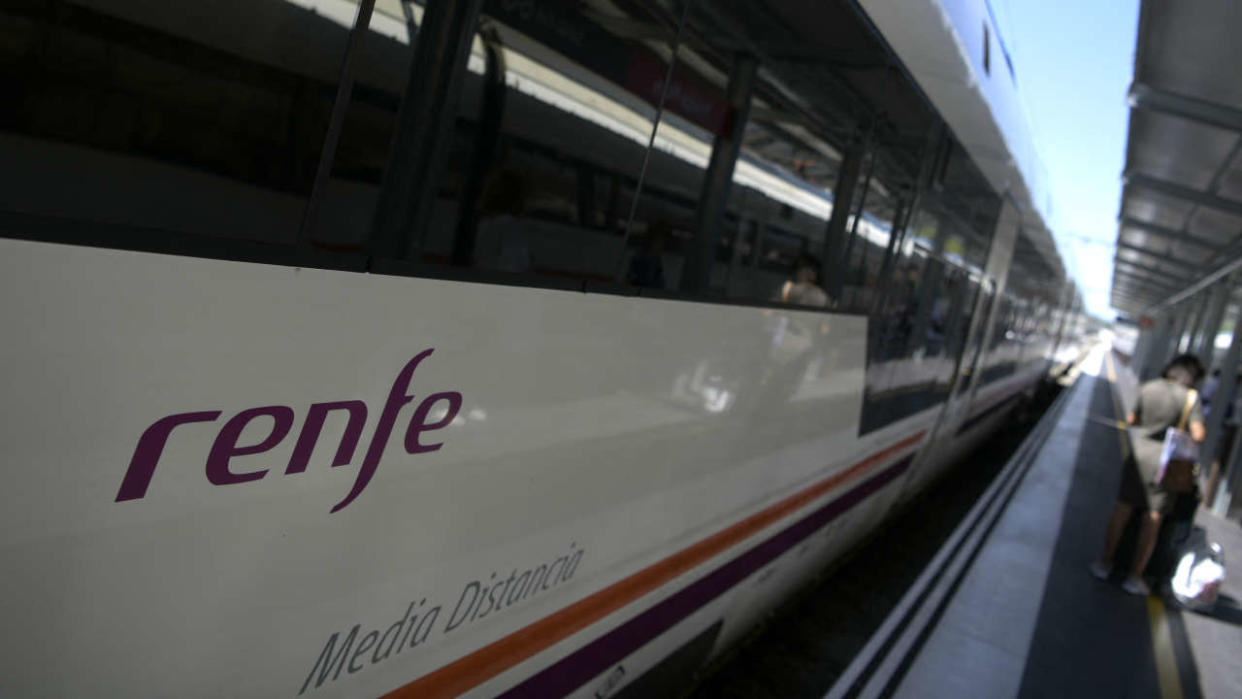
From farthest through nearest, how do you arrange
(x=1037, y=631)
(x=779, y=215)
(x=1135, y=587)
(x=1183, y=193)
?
(x=1183, y=193) < (x=1135, y=587) < (x=1037, y=631) < (x=779, y=215)

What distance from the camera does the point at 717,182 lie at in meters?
2.64

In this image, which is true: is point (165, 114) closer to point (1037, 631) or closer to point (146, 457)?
point (146, 457)

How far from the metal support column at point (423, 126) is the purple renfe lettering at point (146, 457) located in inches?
18.9

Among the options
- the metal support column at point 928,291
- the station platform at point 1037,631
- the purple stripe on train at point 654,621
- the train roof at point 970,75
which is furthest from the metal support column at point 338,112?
the metal support column at point 928,291

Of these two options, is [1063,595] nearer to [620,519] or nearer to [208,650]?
[620,519]

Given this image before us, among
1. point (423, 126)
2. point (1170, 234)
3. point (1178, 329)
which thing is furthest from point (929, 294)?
point (1178, 329)

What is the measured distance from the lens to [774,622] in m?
4.84

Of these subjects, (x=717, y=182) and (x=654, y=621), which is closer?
(x=717, y=182)

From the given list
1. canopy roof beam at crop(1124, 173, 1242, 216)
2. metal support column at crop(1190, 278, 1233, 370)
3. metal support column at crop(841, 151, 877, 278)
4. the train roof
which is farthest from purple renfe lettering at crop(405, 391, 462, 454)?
metal support column at crop(1190, 278, 1233, 370)

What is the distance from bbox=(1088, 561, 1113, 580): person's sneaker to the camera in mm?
6324

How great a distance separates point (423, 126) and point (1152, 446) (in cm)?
609

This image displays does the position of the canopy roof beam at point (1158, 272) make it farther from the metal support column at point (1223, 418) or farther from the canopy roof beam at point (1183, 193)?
the canopy roof beam at point (1183, 193)

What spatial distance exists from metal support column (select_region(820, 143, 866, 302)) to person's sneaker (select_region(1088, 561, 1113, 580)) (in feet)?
13.6

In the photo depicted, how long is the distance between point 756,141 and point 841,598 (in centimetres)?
366
